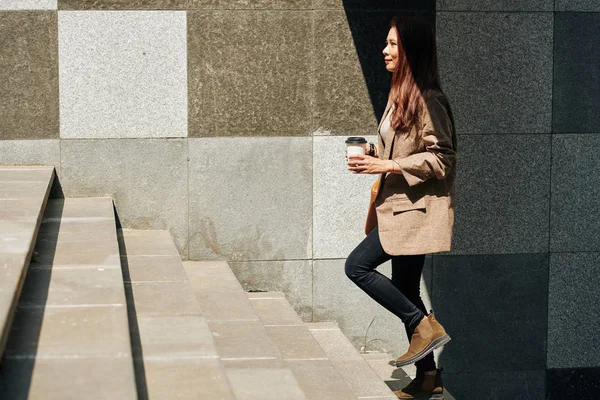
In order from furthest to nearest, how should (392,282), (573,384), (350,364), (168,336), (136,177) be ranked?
(573,384), (136,177), (350,364), (392,282), (168,336)

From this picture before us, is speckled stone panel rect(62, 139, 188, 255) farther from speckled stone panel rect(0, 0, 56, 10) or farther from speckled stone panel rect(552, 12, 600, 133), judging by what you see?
speckled stone panel rect(552, 12, 600, 133)

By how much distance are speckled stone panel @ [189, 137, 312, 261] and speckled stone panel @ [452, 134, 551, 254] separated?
1.13 meters

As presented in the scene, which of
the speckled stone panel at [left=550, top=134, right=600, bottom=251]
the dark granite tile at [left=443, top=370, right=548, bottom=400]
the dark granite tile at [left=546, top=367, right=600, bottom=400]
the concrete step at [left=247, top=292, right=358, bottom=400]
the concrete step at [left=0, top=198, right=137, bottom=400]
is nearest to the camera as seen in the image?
the concrete step at [left=0, top=198, right=137, bottom=400]

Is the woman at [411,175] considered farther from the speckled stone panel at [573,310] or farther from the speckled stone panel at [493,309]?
the speckled stone panel at [573,310]

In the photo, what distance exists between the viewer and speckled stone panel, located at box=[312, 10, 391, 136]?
22.0 feet

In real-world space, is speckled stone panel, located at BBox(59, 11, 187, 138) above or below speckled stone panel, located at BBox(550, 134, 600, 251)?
above

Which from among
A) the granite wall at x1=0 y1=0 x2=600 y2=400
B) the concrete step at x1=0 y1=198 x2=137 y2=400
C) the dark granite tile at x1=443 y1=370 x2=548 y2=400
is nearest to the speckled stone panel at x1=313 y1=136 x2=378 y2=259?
the granite wall at x1=0 y1=0 x2=600 y2=400

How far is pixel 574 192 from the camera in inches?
279

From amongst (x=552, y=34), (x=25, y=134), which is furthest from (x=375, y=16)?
(x=25, y=134)

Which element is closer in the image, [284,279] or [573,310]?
[284,279]

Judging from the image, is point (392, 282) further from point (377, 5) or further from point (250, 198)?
point (377, 5)

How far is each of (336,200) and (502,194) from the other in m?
1.20

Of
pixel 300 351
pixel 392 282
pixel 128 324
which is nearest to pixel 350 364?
pixel 300 351

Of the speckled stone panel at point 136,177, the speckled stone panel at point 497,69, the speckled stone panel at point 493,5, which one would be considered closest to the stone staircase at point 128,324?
the speckled stone panel at point 136,177
